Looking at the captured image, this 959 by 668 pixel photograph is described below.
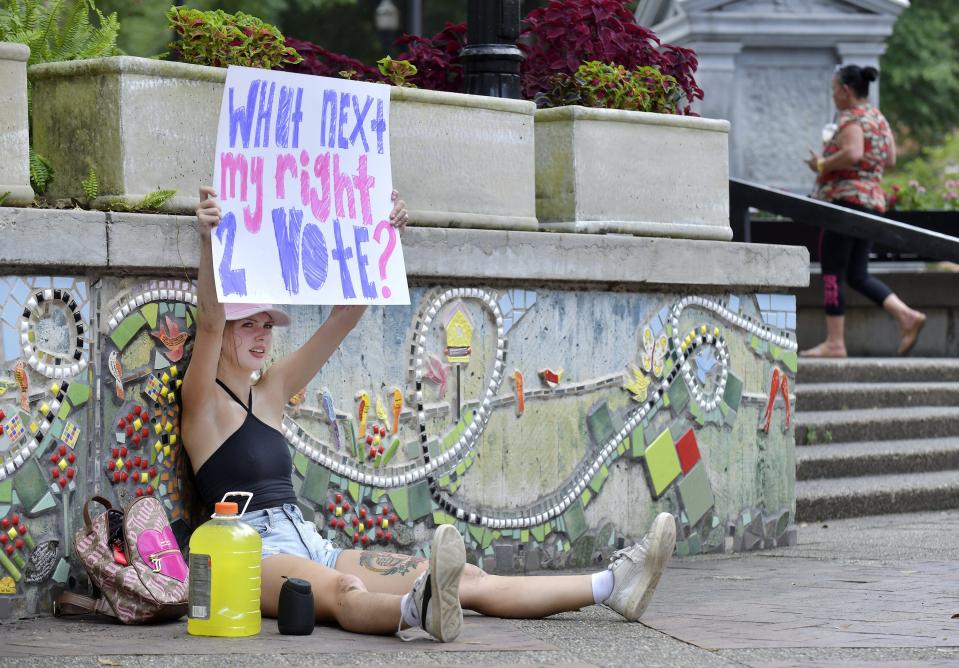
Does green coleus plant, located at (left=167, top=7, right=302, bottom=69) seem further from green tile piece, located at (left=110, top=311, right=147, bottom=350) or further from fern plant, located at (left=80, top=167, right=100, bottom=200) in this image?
green tile piece, located at (left=110, top=311, right=147, bottom=350)

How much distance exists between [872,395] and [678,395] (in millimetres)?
3277

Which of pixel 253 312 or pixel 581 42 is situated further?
pixel 581 42

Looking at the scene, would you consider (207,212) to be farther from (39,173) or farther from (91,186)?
(39,173)

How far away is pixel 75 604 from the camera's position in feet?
18.8

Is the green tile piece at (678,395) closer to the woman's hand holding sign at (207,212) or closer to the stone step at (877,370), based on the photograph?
the woman's hand holding sign at (207,212)

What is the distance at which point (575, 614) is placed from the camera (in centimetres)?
611

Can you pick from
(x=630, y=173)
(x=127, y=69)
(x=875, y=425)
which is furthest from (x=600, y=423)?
(x=875, y=425)

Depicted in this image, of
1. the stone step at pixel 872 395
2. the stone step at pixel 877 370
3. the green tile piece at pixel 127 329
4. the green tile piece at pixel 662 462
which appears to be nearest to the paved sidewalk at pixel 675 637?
the green tile piece at pixel 662 462

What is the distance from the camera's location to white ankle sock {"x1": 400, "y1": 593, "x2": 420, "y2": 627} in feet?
17.6

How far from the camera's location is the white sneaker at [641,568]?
5.72 meters

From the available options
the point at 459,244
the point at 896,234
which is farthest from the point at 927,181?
the point at 459,244

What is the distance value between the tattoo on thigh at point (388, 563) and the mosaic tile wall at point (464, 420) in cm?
63

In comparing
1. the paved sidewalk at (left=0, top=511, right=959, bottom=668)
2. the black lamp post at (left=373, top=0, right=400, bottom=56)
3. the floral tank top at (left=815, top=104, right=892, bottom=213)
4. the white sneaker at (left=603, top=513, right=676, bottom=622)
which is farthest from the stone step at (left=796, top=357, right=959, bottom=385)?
the black lamp post at (left=373, top=0, right=400, bottom=56)

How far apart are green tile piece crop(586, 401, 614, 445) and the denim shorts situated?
1.79 meters
